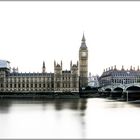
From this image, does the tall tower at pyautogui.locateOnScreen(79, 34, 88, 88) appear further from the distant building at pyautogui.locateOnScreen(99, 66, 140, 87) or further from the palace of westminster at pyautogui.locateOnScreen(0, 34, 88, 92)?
the palace of westminster at pyautogui.locateOnScreen(0, 34, 88, 92)

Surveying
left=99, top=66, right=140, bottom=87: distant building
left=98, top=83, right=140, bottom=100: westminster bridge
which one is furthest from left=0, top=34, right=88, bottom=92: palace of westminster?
left=99, top=66, right=140, bottom=87: distant building

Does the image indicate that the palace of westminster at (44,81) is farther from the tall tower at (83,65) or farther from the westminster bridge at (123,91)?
the tall tower at (83,65)

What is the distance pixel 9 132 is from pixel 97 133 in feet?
18.3

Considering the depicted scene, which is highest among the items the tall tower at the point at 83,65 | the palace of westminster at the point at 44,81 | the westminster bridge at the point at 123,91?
the tall tower at the point at 83,65

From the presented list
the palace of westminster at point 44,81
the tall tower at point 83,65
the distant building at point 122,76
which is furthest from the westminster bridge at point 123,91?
the distant building at point 122,76

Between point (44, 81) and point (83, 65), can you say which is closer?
point (44, 81)

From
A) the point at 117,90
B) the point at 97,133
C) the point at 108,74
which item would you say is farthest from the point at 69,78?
the point at 97,133

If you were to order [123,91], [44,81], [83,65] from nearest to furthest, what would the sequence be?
[123,91] → [44,81] → [83,65]

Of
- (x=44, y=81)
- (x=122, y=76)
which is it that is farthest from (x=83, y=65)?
(x=44, y=81)

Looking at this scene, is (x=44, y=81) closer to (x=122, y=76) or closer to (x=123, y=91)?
(x=123, y=91)

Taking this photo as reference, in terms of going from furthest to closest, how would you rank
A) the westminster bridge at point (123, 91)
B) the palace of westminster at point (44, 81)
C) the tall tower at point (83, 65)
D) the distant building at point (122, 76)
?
the distant building at point (122, 76), the tall tower at point (83, 65), the palace of westminster at point (44, 81), the westminster bridge at point (123, 91)

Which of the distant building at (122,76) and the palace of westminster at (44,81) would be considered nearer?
A: the palace of westminster at (44,81)

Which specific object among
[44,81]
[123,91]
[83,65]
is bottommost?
[123,91]

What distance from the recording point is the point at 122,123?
30.6 m
